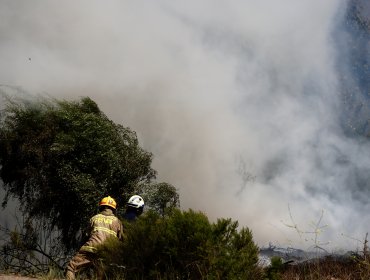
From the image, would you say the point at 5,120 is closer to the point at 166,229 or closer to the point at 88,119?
the point at 88,119

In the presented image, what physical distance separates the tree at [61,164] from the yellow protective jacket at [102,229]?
36.0 feet

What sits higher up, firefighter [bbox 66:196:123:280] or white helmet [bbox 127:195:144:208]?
white helmet [bbox 127:195:144:208]

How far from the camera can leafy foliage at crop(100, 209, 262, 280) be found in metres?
5.15

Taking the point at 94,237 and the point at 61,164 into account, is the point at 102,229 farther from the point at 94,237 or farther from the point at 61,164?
the point at 61,164

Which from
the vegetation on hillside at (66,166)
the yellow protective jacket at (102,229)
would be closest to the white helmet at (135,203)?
the yellow protective jacket at (102,229)

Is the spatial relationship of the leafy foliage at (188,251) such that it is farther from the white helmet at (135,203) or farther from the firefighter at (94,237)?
the white helmet at (135,203)

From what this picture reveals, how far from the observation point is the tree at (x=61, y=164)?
739 inches

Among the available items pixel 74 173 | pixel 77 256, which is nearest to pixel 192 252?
pixel 77 256

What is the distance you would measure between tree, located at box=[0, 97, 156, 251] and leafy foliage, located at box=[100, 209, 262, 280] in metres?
13.1

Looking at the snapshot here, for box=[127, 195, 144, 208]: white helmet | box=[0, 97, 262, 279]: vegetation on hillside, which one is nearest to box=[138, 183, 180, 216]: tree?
box=[0, 97, 262, 279]: vegetation on hillside

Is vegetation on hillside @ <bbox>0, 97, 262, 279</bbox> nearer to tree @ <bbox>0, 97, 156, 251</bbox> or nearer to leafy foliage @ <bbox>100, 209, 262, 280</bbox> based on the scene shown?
tree @ <bbox>0, 97, 156, 251</bbox>

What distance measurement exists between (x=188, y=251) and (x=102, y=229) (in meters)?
2.61

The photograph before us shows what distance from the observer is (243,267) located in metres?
5.19

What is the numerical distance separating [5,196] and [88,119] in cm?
532
